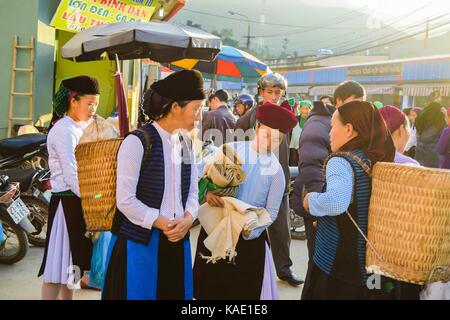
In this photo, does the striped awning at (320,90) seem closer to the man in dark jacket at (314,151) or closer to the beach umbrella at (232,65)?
the beach umbrella at (232,65)

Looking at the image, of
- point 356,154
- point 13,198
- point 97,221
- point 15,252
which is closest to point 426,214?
point 356,154

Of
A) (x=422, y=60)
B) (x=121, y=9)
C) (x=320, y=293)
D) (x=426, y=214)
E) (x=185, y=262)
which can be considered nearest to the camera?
(x=426, y=214)

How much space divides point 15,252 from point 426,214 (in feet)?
14.0

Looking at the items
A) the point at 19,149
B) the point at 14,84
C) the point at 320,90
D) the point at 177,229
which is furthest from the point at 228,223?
the point at 320,90

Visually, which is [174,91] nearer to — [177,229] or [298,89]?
[177,229]

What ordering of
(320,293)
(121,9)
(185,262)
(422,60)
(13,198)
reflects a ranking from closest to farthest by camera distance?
(185,262) < (320,293) < (13,198) < (121,9) < (422,60)

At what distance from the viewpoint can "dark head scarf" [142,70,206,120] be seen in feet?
8.76

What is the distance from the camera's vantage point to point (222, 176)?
3174mm

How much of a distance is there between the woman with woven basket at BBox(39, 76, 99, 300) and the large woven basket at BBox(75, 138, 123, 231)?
0.48 metres

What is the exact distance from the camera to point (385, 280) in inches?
113

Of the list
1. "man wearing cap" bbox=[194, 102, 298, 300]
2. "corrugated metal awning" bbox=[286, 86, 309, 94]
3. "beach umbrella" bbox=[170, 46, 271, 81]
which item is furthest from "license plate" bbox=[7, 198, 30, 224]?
"corrugated metal awning" bbox=[286, 86, 309, 94]

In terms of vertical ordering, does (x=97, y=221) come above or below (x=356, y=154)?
below
